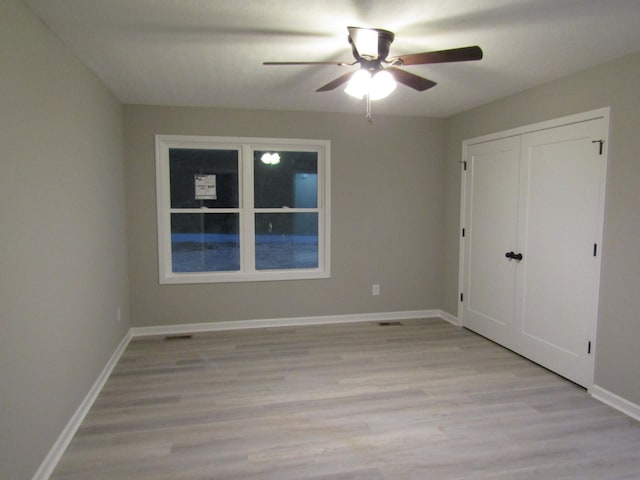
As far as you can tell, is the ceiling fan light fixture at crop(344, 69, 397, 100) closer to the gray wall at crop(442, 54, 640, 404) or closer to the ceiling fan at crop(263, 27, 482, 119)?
the ceiling fan at crop(263, 27, 482, 119)

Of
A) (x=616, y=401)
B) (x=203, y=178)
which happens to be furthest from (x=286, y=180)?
(x=616, y=401)

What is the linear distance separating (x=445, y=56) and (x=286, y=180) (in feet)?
9.14

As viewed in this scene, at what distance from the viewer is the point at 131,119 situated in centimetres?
416

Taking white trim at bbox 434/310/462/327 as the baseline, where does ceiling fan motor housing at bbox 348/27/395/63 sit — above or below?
above

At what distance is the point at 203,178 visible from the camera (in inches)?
176

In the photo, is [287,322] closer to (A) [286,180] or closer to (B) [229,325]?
(B) [229,325]

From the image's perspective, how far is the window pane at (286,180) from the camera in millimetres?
4602

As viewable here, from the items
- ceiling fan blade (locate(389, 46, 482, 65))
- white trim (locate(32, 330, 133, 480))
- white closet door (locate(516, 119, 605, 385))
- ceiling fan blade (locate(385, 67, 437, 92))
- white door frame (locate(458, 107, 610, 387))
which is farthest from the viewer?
white closet door (locate(516, 119, 605, 385))

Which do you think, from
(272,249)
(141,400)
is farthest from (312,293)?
(141,400)

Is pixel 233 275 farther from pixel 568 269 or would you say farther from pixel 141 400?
pixel 568 269

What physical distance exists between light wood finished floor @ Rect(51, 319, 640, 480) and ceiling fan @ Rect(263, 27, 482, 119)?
2126 millimetres

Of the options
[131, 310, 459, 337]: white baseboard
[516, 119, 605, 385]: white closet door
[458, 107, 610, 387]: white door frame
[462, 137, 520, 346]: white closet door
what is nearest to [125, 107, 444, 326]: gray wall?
[131, 310, 459, 337]: white baseboard

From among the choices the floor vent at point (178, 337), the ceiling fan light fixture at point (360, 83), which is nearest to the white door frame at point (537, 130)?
the ceiling fan light fixture at point (360, 83)

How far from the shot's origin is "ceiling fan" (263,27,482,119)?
2092 millimetres
